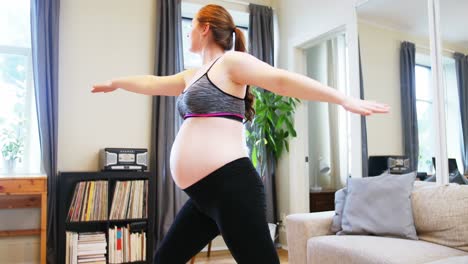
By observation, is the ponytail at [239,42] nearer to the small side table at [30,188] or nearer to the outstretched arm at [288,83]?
the outstretched arm at [288,83]

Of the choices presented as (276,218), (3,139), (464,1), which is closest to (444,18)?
(464,1)

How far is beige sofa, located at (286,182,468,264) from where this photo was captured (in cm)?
191

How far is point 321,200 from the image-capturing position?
161 inches

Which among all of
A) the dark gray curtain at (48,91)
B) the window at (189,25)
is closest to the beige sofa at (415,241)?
the dark gray curtain at (48,91)

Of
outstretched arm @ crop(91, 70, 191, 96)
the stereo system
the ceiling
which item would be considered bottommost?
the stereo system

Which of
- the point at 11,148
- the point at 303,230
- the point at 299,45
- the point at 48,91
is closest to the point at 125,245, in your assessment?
the point at 11,148

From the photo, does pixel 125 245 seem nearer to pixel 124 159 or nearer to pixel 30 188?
pixel 124 159

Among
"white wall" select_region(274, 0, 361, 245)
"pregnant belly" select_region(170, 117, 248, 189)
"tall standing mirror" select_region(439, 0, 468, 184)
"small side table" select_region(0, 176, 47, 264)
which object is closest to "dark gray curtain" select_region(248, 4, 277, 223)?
"white wall" select_region(274, 0, 361, 245)

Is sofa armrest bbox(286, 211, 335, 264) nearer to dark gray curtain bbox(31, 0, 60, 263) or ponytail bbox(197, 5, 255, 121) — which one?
ponytail bbox(197, 5, 255, 121)

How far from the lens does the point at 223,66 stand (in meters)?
1.14

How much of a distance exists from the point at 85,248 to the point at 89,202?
352 millimetres

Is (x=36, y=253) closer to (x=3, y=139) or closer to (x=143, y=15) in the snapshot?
(x=3, y=139)

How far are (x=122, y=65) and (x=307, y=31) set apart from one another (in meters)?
1.81

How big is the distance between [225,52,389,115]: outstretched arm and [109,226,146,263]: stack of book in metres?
2.40
